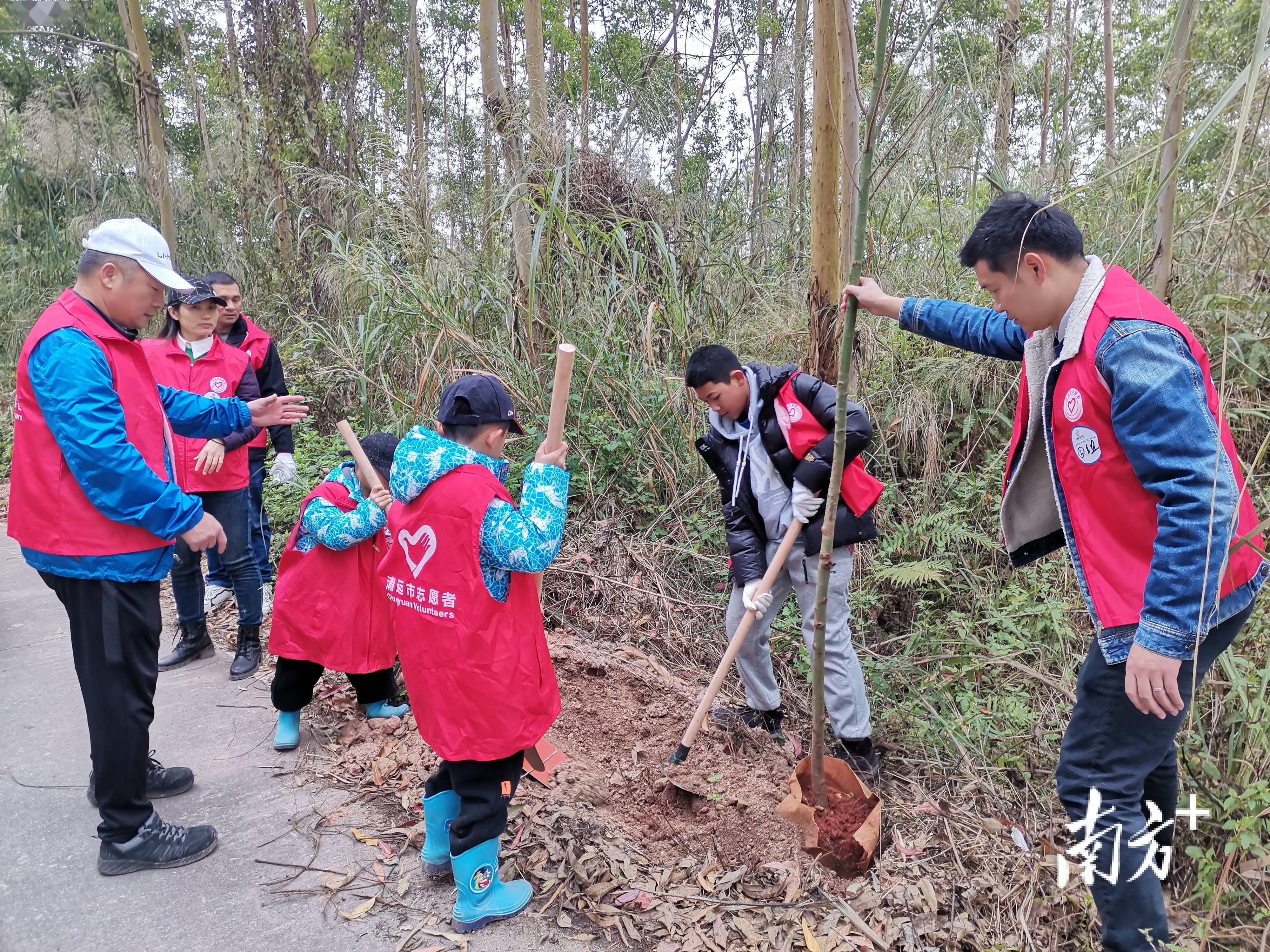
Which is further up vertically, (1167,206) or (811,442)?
(1167,206)

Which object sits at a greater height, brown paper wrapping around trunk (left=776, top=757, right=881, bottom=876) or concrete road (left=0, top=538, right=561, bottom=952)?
brown paper wrapping around trunk (left=776, top=757, right=881, bottom=876)

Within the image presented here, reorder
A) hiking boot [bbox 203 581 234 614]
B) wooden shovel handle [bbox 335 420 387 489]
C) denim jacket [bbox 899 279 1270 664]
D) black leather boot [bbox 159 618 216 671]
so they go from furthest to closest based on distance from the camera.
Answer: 1. hiking boot [bbox 203 581 234 614]
2. black leather boot [bbox 159 618 216 671]
3. wooden shovel handle [bbox 335 420 387 489]
4. denim jacket [bbox 899 279 1270 664]

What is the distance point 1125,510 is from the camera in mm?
1809

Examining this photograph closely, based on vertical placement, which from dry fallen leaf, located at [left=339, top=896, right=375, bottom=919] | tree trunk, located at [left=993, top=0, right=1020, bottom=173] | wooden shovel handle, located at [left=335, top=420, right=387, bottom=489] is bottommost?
dry fallen leaf, located at [left=339, top=896, right=375, bottom=919]

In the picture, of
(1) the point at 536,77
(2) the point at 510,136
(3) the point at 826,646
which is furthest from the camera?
(1) the point at 536,77

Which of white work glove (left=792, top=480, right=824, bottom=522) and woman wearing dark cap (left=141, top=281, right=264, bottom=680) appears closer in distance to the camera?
white work glove (left=792, top=480, right=824, bottom=522)

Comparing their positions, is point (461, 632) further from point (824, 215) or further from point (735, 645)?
point (824, 215)

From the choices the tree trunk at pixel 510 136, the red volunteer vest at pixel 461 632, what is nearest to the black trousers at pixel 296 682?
the red volunteer vest at pixel 461 632

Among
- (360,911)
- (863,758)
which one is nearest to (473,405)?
(360,911)

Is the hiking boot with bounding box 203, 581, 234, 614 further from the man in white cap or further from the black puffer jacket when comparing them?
the black puffer jacket

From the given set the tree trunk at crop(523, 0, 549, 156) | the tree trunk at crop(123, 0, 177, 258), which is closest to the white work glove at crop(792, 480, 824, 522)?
the tree trunk at crop(523, 0, 549, 156)

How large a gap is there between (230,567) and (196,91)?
1028 centimetres

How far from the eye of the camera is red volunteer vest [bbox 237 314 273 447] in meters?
4.37

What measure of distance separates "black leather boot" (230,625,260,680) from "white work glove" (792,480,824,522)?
9.71 ft
